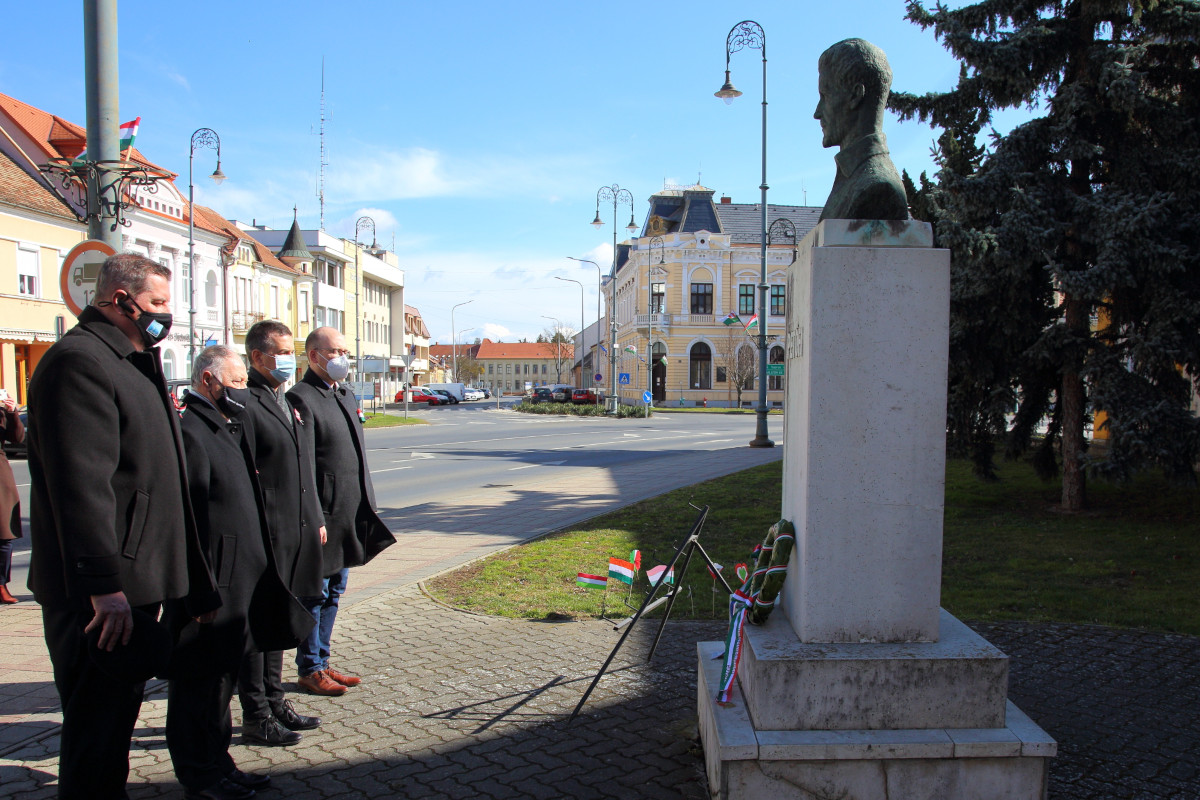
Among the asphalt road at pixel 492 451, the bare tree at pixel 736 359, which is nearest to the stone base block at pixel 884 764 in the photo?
the asphalt road at pixel 492 451

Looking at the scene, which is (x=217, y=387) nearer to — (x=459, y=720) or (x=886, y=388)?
(x=459, y=720)

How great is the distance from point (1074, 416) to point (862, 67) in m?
8.59

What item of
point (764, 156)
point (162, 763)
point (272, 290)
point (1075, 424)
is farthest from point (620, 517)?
point (272, 290)

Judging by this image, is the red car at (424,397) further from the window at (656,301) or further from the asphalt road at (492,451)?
the asphalt road at (492,451)

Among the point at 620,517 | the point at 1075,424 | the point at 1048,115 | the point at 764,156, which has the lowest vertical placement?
the point at 620,517

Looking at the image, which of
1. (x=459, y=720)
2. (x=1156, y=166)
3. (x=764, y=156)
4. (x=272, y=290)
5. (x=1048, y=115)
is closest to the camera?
(x=459, y=720)

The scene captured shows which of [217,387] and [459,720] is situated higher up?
[217,387]

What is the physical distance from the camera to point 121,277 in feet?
9.87

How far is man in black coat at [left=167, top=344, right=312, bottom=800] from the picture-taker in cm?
337

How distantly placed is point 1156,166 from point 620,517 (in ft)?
25.2

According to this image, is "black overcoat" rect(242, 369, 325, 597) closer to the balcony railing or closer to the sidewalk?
the sidewalk

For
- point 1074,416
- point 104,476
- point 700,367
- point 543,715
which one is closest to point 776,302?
point 700,367

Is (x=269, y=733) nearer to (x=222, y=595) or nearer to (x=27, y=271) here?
(x=222, y=595)

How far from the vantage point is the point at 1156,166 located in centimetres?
967
